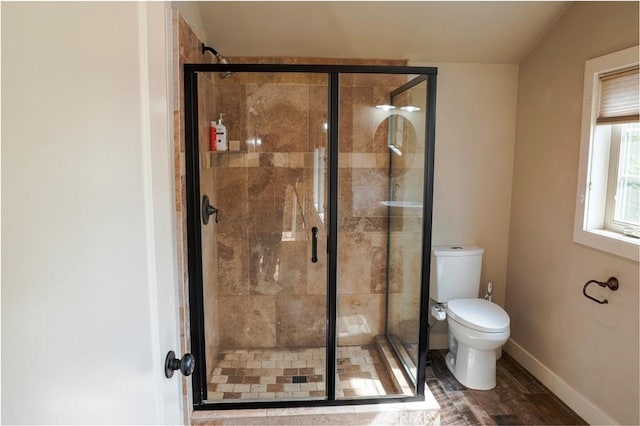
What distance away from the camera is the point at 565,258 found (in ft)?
8.78

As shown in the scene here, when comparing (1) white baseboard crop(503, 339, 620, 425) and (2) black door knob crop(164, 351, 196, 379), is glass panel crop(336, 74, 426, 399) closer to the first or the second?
(1) white baseboard crop(503, 339, 620, 425)

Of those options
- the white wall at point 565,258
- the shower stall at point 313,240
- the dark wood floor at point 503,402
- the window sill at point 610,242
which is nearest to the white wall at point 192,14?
the shower stall at point 313,240

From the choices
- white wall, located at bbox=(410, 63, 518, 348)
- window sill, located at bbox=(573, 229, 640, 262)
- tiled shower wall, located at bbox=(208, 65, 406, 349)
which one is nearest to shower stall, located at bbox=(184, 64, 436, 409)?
tiled shower wall, located at bbox=(208, 65, 406, 349)

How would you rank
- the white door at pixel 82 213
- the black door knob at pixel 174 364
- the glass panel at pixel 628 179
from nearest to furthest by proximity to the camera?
the white door at pixel 82 213 → the black door knob at pixel 174 364 → the glass panel at pixel 628 179

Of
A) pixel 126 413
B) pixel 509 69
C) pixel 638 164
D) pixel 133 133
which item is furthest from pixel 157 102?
pixel 509 69

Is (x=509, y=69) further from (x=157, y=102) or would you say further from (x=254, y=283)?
(x=157, y=102)

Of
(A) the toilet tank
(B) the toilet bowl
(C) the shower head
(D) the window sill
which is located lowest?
(B) the toilet bowl

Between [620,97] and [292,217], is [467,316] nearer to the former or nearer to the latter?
[292,217]

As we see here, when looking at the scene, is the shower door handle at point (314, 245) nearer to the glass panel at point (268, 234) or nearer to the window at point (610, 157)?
the glass panel at point (268, 234)

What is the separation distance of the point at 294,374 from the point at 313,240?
0.94 m

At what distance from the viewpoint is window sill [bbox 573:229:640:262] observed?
2143mm

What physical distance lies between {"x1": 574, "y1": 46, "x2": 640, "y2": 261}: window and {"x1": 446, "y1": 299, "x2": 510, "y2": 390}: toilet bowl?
0.74m

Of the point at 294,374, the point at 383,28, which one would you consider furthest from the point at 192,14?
the point at 294,374

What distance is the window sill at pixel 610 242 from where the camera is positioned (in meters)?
2.14
